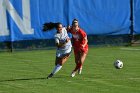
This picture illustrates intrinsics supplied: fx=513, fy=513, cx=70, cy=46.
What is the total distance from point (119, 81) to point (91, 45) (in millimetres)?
12743

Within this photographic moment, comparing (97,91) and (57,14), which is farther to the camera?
(57,14)

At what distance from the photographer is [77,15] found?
27047mm

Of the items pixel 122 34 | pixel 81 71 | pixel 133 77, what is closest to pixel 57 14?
pixel 122 34

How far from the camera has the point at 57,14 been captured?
87.2 ft

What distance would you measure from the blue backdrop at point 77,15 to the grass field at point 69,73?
5.71ft

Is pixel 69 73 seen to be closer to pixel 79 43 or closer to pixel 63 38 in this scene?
pixel 79 43

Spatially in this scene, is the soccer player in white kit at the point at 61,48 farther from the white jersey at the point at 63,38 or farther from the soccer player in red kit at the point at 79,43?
the soccer player in red kit at the point at 79,43

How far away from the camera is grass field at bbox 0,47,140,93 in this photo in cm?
1352

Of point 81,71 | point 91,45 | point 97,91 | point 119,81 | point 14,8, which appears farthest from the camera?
point 91,45

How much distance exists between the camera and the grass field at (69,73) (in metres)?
13.5

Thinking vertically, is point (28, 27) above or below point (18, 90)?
above

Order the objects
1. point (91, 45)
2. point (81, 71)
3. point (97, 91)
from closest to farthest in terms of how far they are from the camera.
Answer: point (97, 91) < point (81, 71) < point (91, 45)

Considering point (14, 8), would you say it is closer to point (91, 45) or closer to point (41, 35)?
point (41, 35)

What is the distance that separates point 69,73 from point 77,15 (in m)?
10.3
